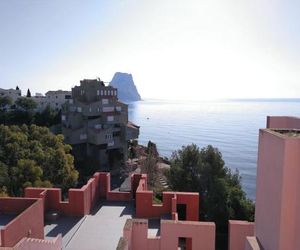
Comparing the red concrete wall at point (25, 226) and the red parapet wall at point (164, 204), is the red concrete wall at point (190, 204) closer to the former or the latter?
the red parapet wall at point (164, 204)

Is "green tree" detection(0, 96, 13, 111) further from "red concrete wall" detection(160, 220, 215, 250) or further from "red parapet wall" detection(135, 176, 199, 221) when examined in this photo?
"red concrete wall" detection(160, 220, 215, 250)

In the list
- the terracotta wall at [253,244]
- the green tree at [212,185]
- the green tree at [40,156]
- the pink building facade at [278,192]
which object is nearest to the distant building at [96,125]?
the green tree at [40,156]

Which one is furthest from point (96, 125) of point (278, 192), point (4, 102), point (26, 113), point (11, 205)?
point (278, 192)

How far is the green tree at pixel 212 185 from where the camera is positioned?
2131 cm

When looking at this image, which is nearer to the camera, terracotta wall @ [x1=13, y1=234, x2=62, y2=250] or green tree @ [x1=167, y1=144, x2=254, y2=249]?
terracotta wall @ [x1=13, y1=234, x2=62, y2=250]

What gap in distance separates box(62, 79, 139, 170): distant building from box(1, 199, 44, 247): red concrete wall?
124 ft

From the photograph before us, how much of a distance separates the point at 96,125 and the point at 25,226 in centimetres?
4039

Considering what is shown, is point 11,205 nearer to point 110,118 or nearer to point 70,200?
point 70,200

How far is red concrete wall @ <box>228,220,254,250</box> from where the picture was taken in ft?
30.6

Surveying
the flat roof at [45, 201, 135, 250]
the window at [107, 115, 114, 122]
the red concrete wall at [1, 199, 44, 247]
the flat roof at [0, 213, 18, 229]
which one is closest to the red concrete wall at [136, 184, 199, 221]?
the flat roof at [45, 201, 135, 250]

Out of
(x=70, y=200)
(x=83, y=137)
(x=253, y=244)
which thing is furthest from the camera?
(x=83, y=137)

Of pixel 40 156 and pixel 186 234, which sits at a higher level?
pixel 186 234

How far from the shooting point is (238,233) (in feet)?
31.0

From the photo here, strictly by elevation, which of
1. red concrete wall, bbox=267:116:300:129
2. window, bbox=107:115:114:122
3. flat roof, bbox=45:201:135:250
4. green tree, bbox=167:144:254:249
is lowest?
green tree, bbox=167:144:254:249
